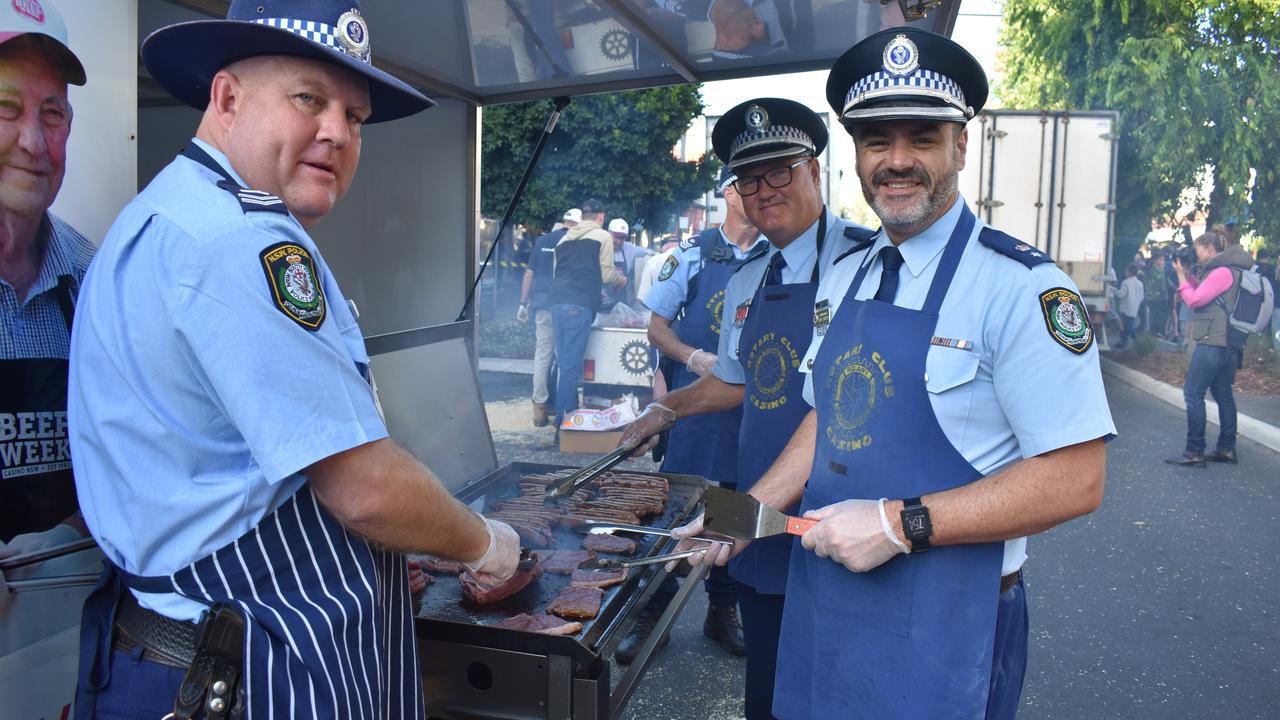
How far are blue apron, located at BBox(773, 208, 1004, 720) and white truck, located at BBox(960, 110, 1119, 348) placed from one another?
1143 cm

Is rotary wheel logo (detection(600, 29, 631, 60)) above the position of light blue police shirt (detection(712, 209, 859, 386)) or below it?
above

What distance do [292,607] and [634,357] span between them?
859cm

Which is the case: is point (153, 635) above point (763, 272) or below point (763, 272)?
below

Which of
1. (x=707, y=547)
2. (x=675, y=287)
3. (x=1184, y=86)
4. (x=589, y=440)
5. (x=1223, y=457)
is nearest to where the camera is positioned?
(x=707, y=547)

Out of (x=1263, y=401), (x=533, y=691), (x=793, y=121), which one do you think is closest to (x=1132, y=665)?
(x=793, y=121)

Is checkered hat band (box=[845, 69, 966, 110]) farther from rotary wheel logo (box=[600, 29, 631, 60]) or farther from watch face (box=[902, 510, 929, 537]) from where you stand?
rotary wheel logo (box=[600, 29, 631, 60])

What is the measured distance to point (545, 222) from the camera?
1681 centimetres

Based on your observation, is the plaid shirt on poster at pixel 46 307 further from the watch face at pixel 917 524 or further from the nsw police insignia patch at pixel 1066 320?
the nsw police insignia patch at pixel 1066 320

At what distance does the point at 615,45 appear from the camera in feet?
12.4

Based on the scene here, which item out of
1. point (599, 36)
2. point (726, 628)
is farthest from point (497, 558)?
point (726, 628)

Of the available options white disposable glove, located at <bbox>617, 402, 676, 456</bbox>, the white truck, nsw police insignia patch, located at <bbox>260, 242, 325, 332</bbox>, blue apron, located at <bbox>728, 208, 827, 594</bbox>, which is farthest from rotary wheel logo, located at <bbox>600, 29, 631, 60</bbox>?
the white truck

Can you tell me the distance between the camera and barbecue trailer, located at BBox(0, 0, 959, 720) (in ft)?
6.01

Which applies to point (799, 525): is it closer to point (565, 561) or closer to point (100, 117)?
point (565, 561)

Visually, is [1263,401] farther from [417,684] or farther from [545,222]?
[417,684]
